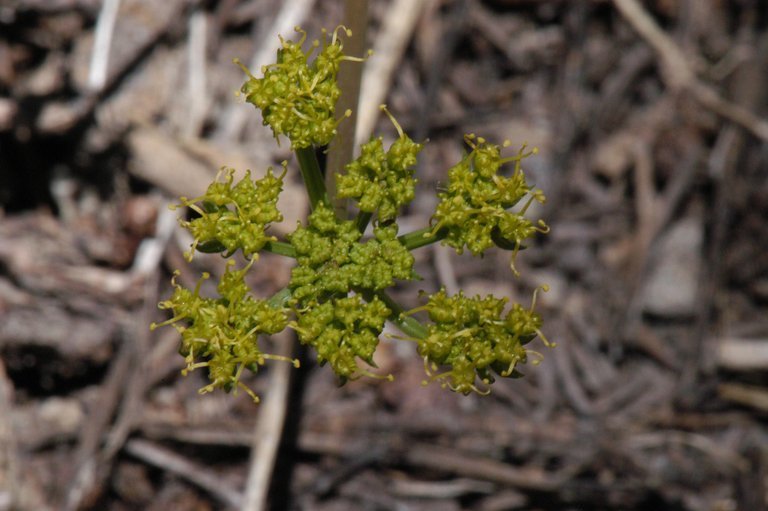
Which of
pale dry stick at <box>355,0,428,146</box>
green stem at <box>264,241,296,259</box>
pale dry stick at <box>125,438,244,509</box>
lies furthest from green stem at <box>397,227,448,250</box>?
pale dry stick at <box>125,438,244,509</box>

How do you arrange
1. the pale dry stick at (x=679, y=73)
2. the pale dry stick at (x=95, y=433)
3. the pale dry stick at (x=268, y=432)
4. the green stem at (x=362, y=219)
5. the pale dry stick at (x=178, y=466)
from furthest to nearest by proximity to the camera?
the pale dry stick at (x=679, y=73)
the pale dry stick at (x=178, y=466)
the pale dry stick at (x=95, y=433)
the pale dry stick at (x=268, y=432)
the green stem at (x=362, y=219)

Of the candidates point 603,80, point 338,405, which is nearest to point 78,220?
point 338,405

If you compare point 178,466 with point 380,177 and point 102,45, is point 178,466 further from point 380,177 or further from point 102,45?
point 380,177

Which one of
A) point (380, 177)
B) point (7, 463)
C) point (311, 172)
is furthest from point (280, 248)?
→ point (7, 463)

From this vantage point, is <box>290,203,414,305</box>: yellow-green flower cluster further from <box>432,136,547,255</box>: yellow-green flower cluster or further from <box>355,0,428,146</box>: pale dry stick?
<box>355,0,428,146</box>: pale dry stick

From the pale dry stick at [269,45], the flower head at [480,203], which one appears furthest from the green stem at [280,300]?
the pale dry stick at [269,45]

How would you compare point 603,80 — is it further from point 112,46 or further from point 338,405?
point 112,46

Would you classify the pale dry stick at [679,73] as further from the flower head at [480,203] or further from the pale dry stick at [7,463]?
the pale dry stick at [7,463]
